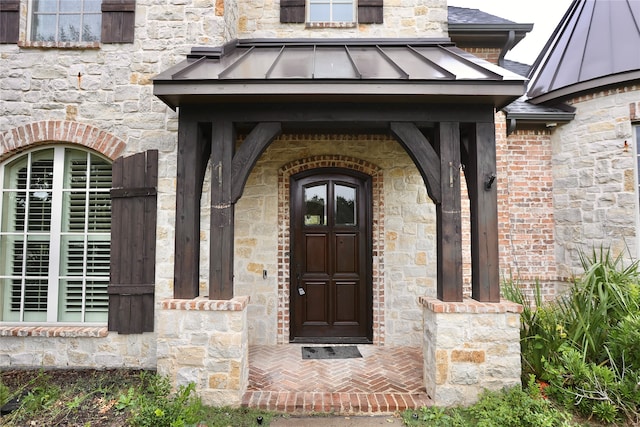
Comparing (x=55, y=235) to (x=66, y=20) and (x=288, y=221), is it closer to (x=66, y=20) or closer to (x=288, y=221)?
(x=66, y=20)

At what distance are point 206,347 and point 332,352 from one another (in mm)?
1849

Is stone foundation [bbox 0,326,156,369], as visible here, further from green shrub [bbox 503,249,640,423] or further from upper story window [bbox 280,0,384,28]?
upper story window [bbox 280,0,384,28]

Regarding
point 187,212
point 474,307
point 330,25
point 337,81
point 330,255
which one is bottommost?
point 474,307

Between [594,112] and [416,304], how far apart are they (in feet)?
12.9

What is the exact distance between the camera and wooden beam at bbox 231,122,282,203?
3498 millimetres

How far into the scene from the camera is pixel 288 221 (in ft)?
16.5

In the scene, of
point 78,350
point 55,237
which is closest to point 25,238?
point 55,237

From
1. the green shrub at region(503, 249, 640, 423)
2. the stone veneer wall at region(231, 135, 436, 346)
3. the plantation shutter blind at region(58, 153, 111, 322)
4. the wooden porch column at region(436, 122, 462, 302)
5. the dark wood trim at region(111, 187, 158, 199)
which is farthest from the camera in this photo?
the stone veneer wall at region(231, 135, 436, 346)

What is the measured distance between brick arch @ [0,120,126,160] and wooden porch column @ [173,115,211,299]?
125 centimetres

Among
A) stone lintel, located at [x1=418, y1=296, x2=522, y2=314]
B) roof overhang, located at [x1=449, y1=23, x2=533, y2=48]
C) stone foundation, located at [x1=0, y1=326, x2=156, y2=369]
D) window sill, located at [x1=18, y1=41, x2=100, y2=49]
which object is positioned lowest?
stone foundation, located at [x1=0, y1=326, x2=156, y2=369]

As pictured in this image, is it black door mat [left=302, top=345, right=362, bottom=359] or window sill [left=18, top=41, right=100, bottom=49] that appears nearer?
window sill [left=18, top=41, right=100, bottom=49]

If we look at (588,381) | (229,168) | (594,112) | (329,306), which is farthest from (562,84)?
(229,168)

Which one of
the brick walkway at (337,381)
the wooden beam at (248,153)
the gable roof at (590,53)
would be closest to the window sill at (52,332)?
the brick walkway at (337,381)

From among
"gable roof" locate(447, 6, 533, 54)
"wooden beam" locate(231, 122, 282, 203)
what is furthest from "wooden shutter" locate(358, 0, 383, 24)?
"wooden beam" locate(231, 122, 282, 203)
